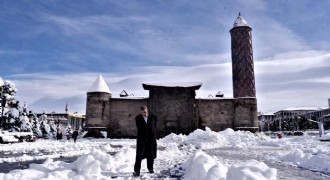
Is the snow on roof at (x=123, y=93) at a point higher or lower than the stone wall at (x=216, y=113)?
higher

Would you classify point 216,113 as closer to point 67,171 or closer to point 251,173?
point 67,171

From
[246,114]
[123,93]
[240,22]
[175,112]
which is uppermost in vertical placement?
[240,22]

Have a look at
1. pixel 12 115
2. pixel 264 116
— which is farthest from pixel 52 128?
pixel 264 116

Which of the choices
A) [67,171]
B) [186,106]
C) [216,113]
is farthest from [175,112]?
[67,171]

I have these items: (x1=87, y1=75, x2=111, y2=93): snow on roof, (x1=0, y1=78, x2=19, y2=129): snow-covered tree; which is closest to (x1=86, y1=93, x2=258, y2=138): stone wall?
(x1=87, y1=75, x2=111, y2=93): snow on roof

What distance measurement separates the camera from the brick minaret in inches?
Answer: 1163

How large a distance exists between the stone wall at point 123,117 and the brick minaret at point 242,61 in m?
9.93

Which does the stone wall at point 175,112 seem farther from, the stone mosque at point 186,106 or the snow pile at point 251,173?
the snow pile at point 251,173

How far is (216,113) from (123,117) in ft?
30.6

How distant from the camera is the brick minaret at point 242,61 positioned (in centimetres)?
2955

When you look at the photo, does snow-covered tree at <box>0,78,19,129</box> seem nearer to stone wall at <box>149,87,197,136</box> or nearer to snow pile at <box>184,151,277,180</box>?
stone wall at <box>149,87,197,136</box>

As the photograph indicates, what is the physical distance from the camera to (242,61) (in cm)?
2975

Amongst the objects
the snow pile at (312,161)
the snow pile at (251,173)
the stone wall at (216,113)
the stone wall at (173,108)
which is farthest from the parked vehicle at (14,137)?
the snow pile at (251,173)

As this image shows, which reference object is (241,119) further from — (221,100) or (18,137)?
(18,137)
